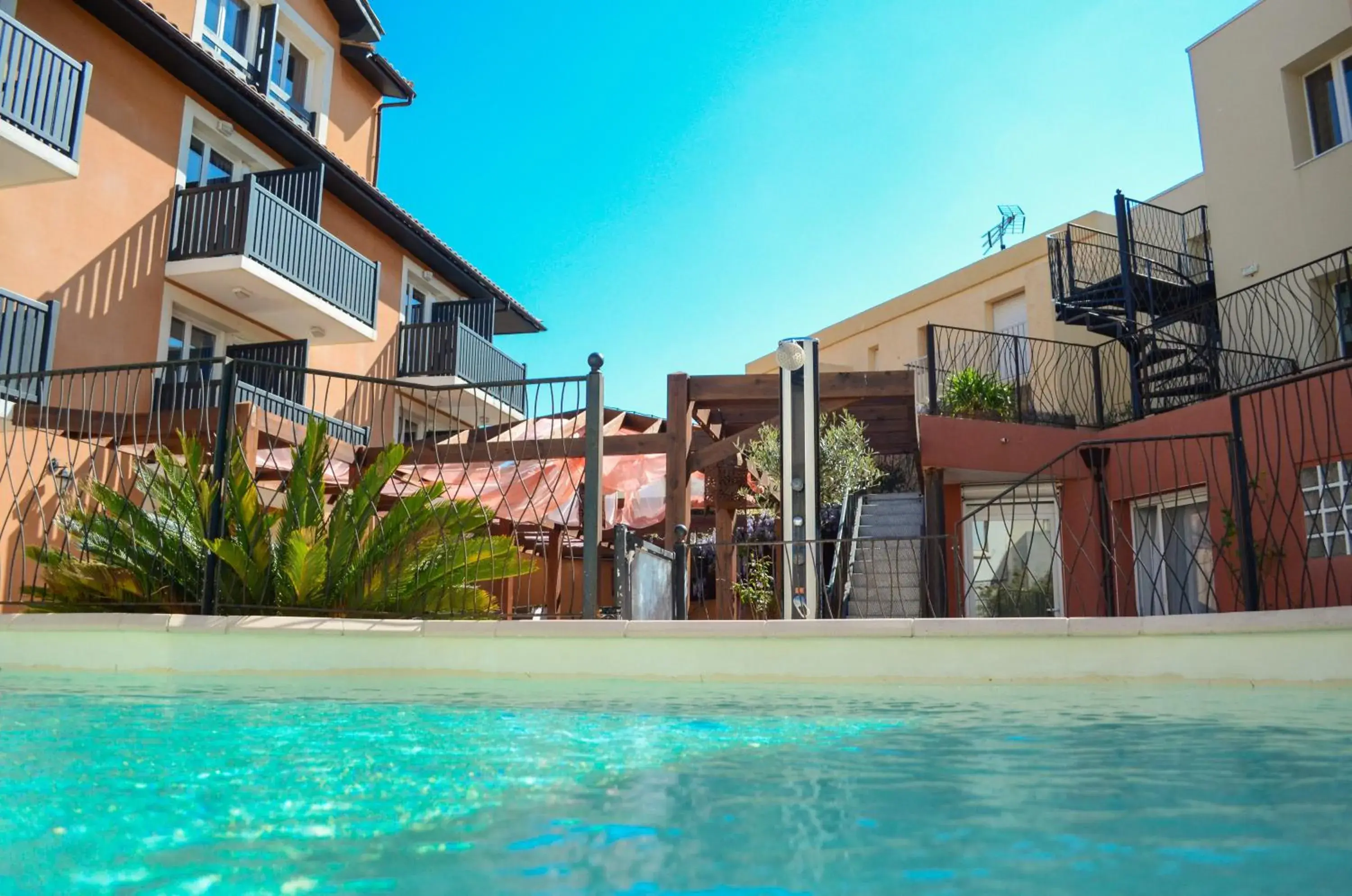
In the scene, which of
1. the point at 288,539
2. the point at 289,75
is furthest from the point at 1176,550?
the point at 289,75

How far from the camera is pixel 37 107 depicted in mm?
10891

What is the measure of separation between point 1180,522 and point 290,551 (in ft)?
37.0

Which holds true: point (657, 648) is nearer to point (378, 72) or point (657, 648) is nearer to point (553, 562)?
point (553, 562)

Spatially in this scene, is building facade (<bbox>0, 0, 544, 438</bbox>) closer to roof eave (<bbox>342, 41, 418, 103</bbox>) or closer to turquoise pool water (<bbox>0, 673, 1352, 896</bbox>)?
roof eave (<bbox>342, 41, 418, 103</bbox>)

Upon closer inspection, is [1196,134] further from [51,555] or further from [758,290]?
[51,555]

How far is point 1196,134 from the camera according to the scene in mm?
15922

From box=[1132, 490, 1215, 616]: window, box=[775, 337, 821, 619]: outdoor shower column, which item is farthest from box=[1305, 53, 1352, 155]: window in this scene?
box=[775, 337, 821, 619]: outdoor shower column

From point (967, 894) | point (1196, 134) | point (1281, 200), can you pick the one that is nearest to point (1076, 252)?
point (1196, 134)

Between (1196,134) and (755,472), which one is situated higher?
(1196,134)

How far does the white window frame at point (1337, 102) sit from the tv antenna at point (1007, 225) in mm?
11308

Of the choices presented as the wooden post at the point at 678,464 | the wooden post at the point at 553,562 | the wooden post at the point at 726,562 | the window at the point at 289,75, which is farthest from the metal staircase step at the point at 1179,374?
the window at the point at 289,75

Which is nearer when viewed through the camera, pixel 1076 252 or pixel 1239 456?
pixel 1239 456

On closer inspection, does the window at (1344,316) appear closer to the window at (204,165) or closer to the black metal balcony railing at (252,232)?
the black metal balcony railing at (252,232)

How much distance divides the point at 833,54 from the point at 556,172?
5.84m
